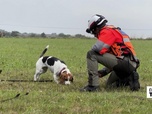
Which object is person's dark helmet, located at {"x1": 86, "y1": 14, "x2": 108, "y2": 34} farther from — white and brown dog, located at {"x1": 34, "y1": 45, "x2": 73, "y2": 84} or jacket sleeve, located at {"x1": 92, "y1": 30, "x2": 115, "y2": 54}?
white and brown dog, located at {"x1": 34, "y1": 45, "x2": 73, "y2": 84}

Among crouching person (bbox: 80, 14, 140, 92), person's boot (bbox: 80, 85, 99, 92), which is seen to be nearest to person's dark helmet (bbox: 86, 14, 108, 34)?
crouching person (bbox: 80, 14, 140, 92)

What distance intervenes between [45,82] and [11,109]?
133 inches

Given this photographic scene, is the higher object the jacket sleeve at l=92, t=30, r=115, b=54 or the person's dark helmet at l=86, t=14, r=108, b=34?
the person's dark helmet at l=86, t=14, r=108, b=34

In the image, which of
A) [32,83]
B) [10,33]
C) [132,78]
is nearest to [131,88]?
[132,78]

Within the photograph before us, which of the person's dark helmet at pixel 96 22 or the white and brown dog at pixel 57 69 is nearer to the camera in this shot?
the person's dark helmet at pixel 96 22

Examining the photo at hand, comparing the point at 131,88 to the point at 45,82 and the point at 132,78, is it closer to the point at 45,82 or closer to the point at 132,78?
the point at 132,78

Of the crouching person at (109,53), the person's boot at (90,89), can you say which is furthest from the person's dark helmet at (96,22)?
the person's boot at (90,89)

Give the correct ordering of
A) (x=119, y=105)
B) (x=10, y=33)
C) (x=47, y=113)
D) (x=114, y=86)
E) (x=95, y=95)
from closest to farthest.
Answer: (x=47, y=113)
(x=119, y=105)
(x=95, y=95)
(x=114, y=86)
(x=10, y=33)

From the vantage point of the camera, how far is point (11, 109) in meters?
5.44

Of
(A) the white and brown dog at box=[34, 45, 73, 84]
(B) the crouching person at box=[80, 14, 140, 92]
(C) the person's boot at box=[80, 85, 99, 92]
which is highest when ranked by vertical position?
(B) the crouching person at box=[80, 14, 140, 92]

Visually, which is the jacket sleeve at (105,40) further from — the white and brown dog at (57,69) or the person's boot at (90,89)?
the white and brown dog at (57,69)

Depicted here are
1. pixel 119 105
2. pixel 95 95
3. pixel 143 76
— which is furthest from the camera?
pixel 143 76

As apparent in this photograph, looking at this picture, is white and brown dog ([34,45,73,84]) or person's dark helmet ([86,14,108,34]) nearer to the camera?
person's dark helmet ([86,14,108,34])

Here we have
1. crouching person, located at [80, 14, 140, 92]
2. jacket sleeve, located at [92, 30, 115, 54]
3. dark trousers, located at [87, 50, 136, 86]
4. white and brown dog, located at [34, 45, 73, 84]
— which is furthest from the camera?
white and brown dog, located at [34, 45, 73, 84]
